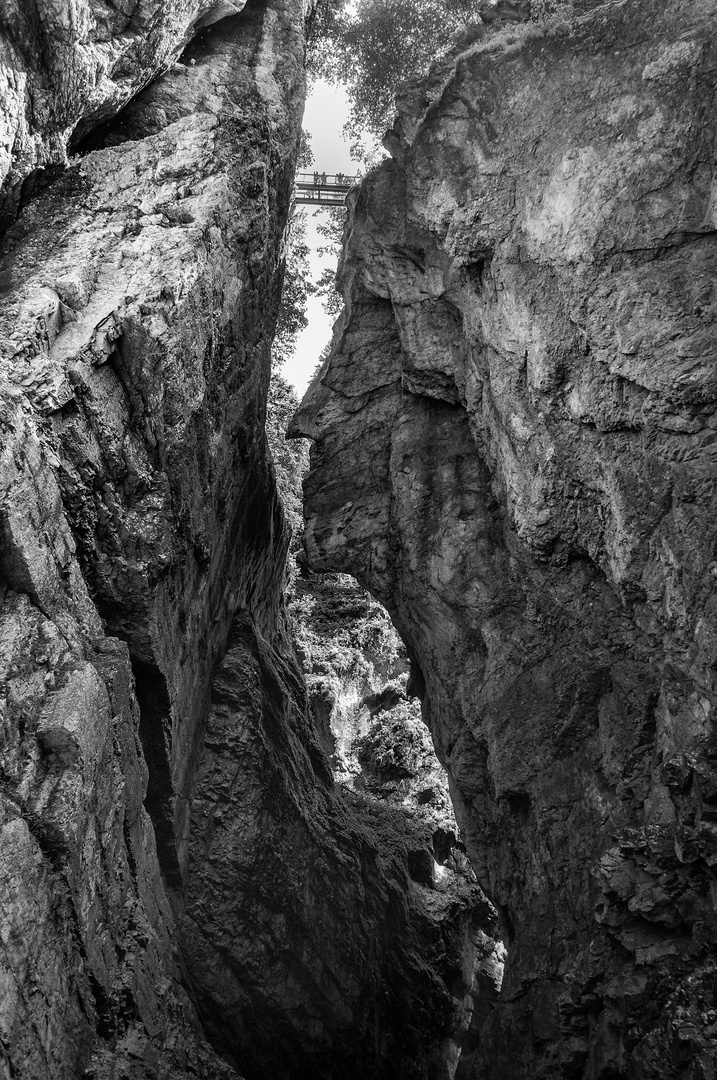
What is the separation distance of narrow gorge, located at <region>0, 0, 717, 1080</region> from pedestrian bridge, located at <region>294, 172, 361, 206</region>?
5165 mm

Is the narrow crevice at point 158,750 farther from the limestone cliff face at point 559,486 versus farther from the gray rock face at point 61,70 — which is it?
the gray rock face at point 61,70

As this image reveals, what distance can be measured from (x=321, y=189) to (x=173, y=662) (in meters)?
15.0

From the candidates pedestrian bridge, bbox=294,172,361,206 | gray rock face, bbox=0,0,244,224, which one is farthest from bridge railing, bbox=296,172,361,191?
gray rock face, bbox=0,0,244,224

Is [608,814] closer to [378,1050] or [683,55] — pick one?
[378,1050]

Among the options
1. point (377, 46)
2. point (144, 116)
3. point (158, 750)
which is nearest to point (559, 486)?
point (158, 750)

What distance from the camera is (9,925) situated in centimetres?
652

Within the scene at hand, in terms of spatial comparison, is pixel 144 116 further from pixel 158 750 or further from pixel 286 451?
pixel 286 451

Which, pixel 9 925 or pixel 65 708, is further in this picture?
pixel 65 708

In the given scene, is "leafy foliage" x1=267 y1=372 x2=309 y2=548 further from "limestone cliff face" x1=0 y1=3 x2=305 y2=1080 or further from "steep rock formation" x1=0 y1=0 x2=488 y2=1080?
"limestone cliff face" x1=0 y1=3 x2=305 y2=1080

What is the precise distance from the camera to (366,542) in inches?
602

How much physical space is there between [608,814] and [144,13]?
514 inches

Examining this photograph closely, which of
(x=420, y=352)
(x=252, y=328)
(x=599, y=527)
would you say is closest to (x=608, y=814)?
(x=599, y=527)

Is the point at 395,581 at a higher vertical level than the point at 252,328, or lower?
lower

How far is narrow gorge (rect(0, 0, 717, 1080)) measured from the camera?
8234 mm
